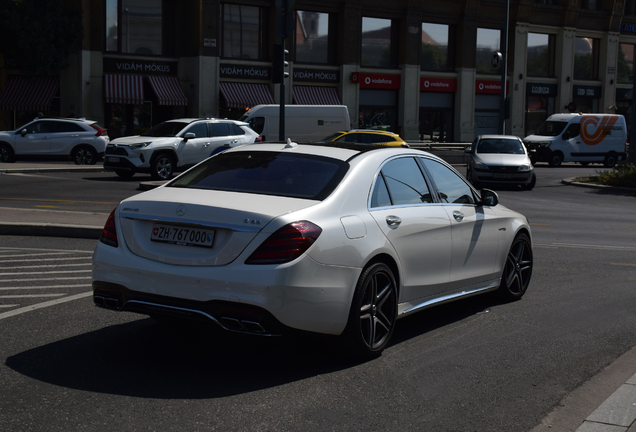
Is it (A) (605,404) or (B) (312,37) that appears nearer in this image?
(A) (605,404)

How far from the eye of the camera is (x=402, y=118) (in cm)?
4528

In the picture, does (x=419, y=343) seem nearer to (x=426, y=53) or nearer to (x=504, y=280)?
(x=504, y=280)

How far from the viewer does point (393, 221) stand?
5418mm

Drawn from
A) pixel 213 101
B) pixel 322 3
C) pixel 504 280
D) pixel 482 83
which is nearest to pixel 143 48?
pixel 213 101

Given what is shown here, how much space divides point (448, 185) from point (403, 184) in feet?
2.52

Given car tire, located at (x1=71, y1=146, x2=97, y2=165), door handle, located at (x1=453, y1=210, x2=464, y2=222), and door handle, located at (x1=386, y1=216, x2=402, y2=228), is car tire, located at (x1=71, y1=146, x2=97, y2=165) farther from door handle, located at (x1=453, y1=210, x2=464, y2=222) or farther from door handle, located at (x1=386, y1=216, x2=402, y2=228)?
door handle, located at (x1=386, y1=216, x2=402, y2=228)

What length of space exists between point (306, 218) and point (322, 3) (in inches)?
1562

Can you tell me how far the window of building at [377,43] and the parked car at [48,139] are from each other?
2176cm

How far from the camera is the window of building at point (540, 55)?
166 feet

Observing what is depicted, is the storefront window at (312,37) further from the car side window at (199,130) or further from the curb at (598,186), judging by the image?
the car side window at (199,130)

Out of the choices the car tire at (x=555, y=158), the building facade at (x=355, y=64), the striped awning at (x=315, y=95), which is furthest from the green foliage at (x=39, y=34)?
the car tire at (x=555, y=158)

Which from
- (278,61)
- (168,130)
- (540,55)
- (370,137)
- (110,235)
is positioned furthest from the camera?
(540,55)

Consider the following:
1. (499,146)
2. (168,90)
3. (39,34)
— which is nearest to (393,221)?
(499,146)

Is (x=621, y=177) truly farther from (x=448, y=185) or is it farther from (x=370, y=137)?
(x=448, y=185)
